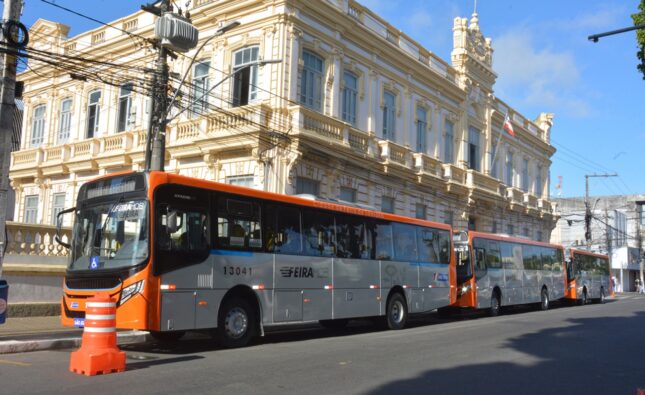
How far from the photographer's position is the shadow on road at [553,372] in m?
8.32

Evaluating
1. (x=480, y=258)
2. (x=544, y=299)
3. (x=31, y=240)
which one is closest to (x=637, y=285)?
(x=544, y=299)

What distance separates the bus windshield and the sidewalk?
4.76 ft

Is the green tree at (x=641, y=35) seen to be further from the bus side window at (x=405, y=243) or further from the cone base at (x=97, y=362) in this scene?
the cone base at (x=97, y=362)

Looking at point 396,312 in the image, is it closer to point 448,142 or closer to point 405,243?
point 405,243

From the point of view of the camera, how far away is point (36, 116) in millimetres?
32844

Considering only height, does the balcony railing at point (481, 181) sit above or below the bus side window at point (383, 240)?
above

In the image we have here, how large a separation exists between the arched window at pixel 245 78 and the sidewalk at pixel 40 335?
1058cm

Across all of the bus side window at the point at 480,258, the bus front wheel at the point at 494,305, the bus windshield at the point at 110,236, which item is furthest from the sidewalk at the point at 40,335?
the bus front wheel at the point at 494,305

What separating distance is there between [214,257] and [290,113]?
1080cm

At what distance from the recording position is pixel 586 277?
1385 inches

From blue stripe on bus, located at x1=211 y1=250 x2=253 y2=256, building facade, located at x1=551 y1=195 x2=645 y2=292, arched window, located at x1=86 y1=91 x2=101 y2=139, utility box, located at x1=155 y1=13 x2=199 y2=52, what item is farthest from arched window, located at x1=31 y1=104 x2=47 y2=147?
building facade, located at x1=551 y1=195 x2=645 y2=292

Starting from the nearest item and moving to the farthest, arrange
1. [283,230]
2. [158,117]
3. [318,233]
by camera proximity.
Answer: [283,230], [318,233], [158,117]

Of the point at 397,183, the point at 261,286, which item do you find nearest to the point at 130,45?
the point at 397,183

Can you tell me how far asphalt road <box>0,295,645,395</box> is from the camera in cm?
807
